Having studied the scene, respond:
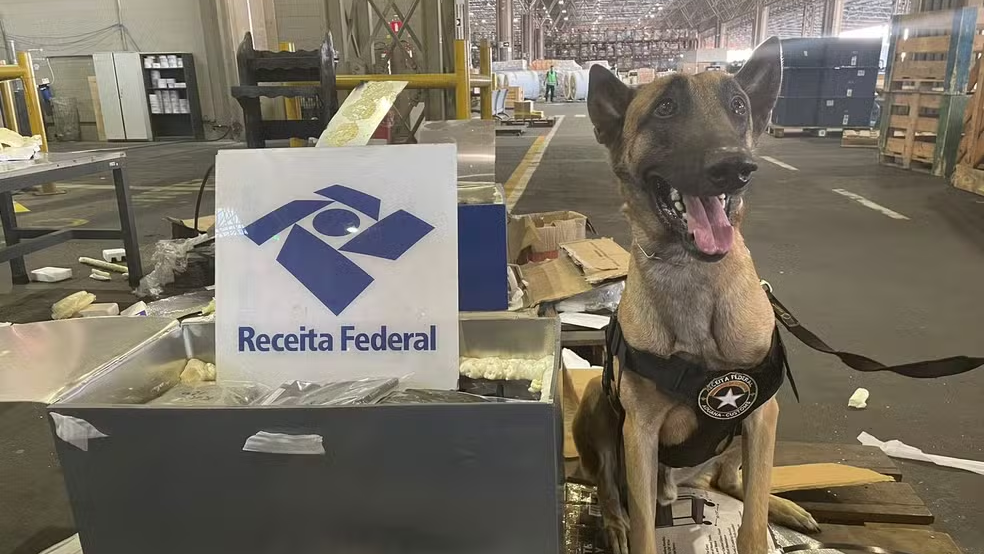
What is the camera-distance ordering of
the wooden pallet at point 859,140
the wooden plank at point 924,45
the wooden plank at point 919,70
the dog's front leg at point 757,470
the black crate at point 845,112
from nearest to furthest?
the dog's front leg at point 757,470 → the wooden plank at point 924,45 → the wooden plank at point 919,70 → the wooden pallet at point 859,140 → the black crate at point 845,112

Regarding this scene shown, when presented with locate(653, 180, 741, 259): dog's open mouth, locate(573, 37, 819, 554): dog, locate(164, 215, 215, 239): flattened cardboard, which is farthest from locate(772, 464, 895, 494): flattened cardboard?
locate(164, 215, 215, 239): flattened cardboard

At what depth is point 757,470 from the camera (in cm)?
148

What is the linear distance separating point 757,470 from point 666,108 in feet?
2.73

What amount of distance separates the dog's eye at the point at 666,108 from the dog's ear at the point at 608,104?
11 centimetres

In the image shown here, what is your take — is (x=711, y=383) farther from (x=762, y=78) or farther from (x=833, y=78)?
(x=833, y=78)

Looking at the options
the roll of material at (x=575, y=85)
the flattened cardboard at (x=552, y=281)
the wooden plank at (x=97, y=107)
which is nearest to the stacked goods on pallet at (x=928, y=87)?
the flattened cardboard at (x=552, y=281)

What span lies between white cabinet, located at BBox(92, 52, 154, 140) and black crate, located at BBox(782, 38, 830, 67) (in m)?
14.7

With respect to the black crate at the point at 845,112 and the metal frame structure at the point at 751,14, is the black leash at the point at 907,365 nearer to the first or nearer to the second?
the black crate at the point at 845,112

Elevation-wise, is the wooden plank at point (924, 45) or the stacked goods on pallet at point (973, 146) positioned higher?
the wooden plank at point (924, 45)

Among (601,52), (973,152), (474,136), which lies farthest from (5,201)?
(601,52)

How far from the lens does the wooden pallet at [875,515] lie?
187 centimetres

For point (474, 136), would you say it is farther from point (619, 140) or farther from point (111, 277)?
point (111, 277)

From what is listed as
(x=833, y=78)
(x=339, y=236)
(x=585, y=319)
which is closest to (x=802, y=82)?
(x=833, y=78)

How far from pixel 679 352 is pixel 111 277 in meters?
5.30
